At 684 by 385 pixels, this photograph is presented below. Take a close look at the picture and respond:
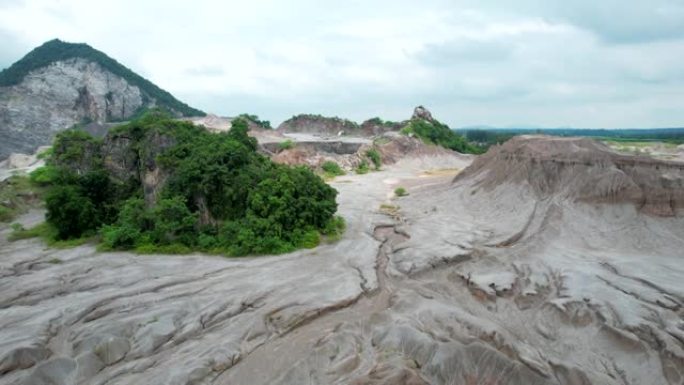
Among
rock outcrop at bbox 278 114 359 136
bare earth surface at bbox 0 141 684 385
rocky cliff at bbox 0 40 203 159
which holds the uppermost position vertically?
rocky cliff at bbox 0 40 203 159

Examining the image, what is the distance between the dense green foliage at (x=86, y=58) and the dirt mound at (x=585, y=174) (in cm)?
7311

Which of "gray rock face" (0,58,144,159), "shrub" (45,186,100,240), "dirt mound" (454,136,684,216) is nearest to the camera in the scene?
"dirt mound" (454,136,684,216)

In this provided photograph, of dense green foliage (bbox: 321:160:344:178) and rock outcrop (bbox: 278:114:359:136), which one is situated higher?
rock outcrop (bbox: 278:114:359:136)

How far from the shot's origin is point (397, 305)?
15.2m

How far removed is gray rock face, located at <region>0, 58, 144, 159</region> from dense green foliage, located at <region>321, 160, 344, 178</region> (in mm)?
43655

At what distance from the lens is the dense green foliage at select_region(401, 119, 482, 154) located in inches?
2613

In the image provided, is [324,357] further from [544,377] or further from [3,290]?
[3,290]

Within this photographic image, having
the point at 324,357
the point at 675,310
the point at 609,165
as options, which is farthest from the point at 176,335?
the point at 609,165

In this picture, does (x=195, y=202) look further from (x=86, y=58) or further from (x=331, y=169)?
(x=86, y=58)

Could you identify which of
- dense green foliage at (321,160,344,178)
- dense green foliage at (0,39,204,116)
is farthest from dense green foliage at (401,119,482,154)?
dense green foliage at (0,39,204,116)

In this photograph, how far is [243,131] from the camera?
30.3 metres

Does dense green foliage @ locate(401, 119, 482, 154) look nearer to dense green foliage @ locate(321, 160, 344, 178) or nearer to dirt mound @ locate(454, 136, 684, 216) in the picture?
dense green foliage @ locate(321, 160, 344, 178)

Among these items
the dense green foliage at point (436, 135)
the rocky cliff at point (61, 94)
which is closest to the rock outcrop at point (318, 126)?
the dense green foliage at point (436, 135)

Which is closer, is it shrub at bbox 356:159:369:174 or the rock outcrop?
shrub at bbox 356:159:369:174
